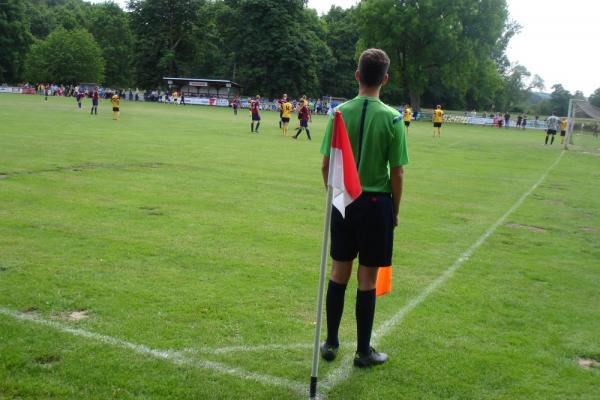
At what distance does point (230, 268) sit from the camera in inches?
266

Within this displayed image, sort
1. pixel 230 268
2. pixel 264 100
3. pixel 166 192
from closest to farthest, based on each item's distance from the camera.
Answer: pixel 230 268, pixel 166 192, pixel 264 100

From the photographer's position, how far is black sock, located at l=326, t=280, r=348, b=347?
15.0ft

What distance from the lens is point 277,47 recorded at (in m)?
80.4

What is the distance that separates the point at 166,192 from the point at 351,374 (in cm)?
784

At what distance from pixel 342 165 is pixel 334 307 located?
1.29 metres

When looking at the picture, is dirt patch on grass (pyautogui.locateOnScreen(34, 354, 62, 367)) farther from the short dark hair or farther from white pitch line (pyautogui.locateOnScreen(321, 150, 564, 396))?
the short dark hair

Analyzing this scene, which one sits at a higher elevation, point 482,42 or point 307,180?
point 482,42

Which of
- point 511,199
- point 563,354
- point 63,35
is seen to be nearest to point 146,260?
point 563,354

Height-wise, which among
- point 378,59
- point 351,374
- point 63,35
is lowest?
point 351,374

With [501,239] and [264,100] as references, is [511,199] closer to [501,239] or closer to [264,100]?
[501,239]

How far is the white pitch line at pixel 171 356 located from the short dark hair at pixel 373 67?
227cm

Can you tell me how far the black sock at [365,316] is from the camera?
14.8 ft

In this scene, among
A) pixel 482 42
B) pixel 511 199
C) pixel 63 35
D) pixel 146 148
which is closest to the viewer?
pixel 511 199

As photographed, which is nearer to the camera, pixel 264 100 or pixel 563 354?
pixel 563 354
